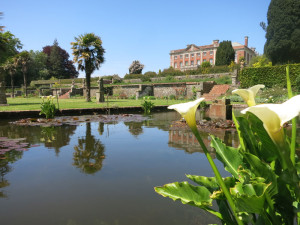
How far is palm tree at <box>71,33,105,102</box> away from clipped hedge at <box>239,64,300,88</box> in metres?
14.3

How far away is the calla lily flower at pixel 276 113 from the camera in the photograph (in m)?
0.70

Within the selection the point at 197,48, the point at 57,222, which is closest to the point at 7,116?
the point at 57,222

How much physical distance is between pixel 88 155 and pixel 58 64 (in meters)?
50.7

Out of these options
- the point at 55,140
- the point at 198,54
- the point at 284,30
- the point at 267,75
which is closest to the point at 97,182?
the point at 55,140

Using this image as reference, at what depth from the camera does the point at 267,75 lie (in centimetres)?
2072

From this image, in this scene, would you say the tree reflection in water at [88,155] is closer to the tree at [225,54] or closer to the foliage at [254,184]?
the foliage at [254,184]

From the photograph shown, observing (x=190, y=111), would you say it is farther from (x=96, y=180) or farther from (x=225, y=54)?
(x=225, y=54)

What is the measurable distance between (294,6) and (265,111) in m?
30.6

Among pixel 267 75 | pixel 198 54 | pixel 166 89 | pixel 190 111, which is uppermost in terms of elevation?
pixel 198 54

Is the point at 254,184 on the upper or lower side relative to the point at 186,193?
upper

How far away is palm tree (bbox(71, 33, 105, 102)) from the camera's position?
18.4 metres

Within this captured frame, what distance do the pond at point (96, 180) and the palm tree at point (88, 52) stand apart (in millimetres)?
15339

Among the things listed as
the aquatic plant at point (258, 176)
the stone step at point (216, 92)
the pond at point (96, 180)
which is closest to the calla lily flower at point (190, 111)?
the aquatic plant at point (258, 176)

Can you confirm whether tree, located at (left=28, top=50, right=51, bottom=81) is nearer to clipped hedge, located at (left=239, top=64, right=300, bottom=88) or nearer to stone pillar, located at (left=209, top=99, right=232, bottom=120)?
clipped hedge, located at (left=239, top=64, right=300, bottom=88)
